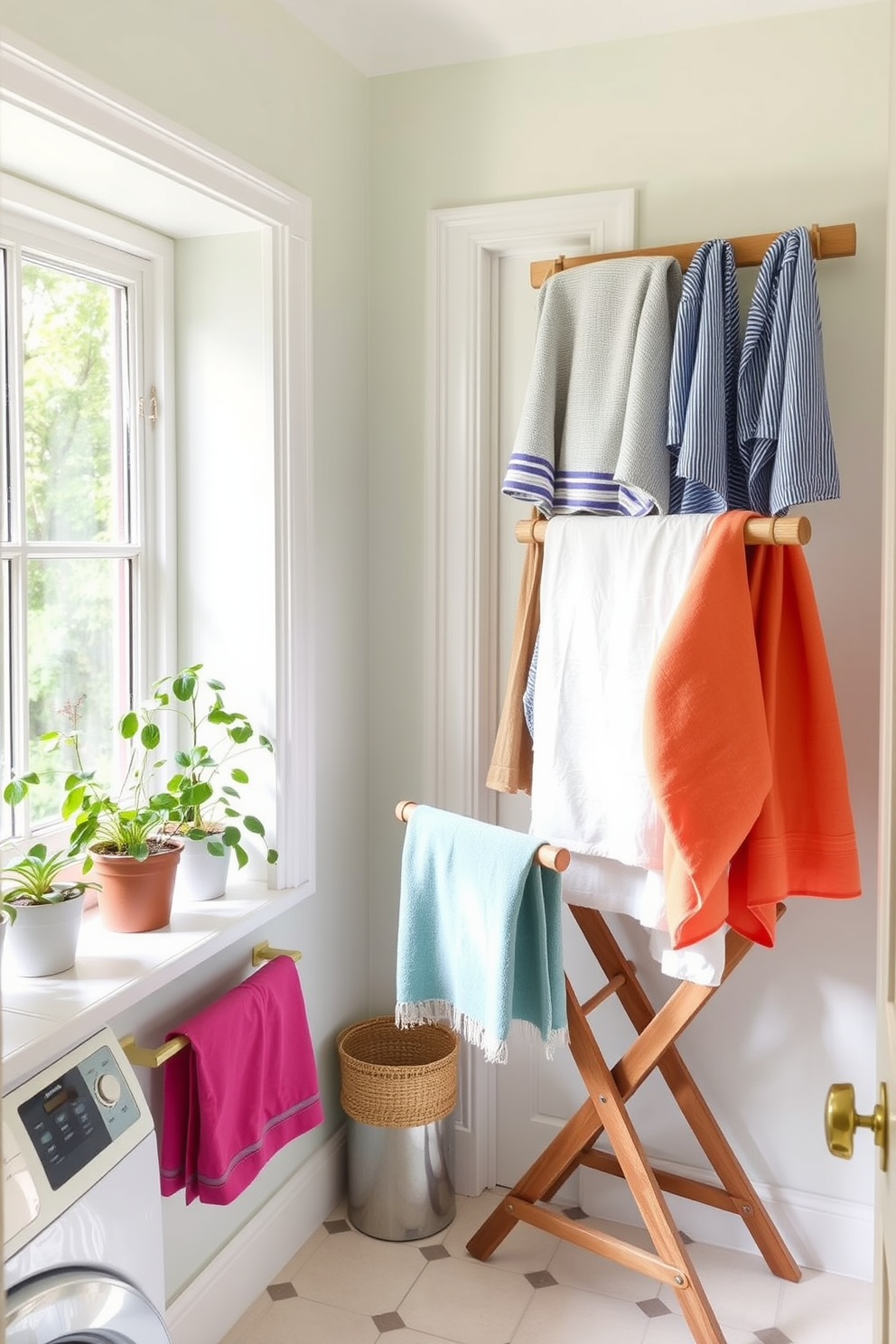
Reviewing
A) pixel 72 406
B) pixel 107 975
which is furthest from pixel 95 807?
pixel 72 406

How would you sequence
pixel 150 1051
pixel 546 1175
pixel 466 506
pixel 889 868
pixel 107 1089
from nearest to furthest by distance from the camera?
pixel 889 868, pixel 107 1089, pixel 150 1051, pixel 546 1175, pixel 466 506

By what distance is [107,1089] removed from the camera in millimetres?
1518

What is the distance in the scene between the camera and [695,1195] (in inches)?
87.2

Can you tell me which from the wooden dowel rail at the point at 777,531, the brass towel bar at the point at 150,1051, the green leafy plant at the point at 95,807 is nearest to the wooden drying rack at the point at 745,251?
the wooden dowel rail at the point at 777,531

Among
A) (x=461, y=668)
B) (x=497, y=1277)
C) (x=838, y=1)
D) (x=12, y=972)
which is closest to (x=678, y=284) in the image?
(x=838, y=1)

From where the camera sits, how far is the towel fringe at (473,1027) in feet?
5.97

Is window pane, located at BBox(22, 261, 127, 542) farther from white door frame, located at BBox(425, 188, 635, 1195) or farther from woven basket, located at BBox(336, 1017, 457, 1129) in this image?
woven basket, located at BBox(336, 1017, 457, 1129)

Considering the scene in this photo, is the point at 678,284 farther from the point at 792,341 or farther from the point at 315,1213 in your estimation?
the point at 315,1213

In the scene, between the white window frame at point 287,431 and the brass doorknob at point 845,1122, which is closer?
the brass doorknob at point 845,1122

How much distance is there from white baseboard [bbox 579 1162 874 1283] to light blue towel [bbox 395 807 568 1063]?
690 millimetres

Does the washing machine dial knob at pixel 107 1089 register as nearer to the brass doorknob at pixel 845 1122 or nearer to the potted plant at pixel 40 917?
the potted plant at pixel 40 917

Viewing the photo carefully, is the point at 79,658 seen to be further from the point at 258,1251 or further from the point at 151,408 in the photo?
the point at 258,1251

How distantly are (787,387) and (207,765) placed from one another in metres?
1.17

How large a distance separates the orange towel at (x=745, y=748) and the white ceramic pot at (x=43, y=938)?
0.92 meters
